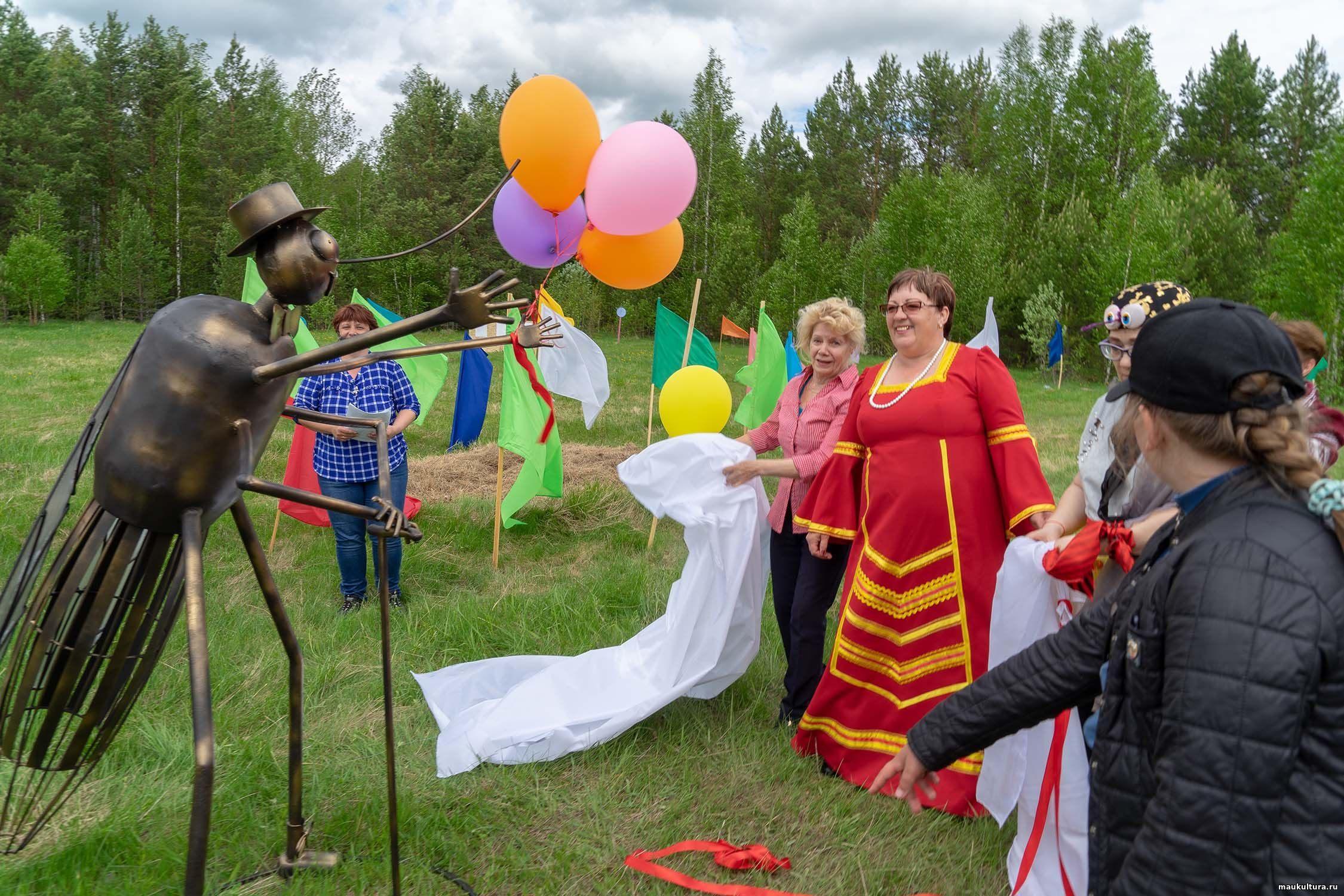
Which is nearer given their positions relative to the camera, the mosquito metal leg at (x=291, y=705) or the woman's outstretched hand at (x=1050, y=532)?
the mosquito metal leg at (x=291, y=705)

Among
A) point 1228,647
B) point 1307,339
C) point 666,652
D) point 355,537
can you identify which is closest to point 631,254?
point 355,537

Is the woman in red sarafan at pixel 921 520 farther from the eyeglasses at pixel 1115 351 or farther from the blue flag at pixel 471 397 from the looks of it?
the blue flag at pixel 471 397

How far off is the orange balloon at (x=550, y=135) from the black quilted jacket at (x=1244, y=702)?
13.0 ft

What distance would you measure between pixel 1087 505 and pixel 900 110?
33802mm

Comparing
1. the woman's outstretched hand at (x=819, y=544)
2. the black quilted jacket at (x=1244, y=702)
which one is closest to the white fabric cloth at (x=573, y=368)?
the woman's outstretched hand at (x=819, y=544)

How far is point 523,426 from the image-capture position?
5.29 m

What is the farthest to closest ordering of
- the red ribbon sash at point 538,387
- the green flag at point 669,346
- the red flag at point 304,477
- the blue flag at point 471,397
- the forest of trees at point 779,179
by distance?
the forest of trees at point 779,179 < the blue flag at point 471,397 < the green flag at point 669,346 < the red flag at point 304,477 < the red ribbon sash at point 538,387

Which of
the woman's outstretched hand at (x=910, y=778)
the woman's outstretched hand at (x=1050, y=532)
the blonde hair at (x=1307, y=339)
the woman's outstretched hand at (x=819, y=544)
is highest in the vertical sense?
the blonde hair at (x=1307, y=339)

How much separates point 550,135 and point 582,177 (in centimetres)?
31

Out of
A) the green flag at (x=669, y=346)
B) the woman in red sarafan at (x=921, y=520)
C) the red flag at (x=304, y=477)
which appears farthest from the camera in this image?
the green flag at (x=669, y=346)

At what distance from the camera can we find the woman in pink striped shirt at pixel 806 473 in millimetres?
3488

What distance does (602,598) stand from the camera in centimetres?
477

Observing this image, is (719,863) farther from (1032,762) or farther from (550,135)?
(550,135)

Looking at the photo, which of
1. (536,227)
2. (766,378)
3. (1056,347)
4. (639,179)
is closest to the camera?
(639,179)
